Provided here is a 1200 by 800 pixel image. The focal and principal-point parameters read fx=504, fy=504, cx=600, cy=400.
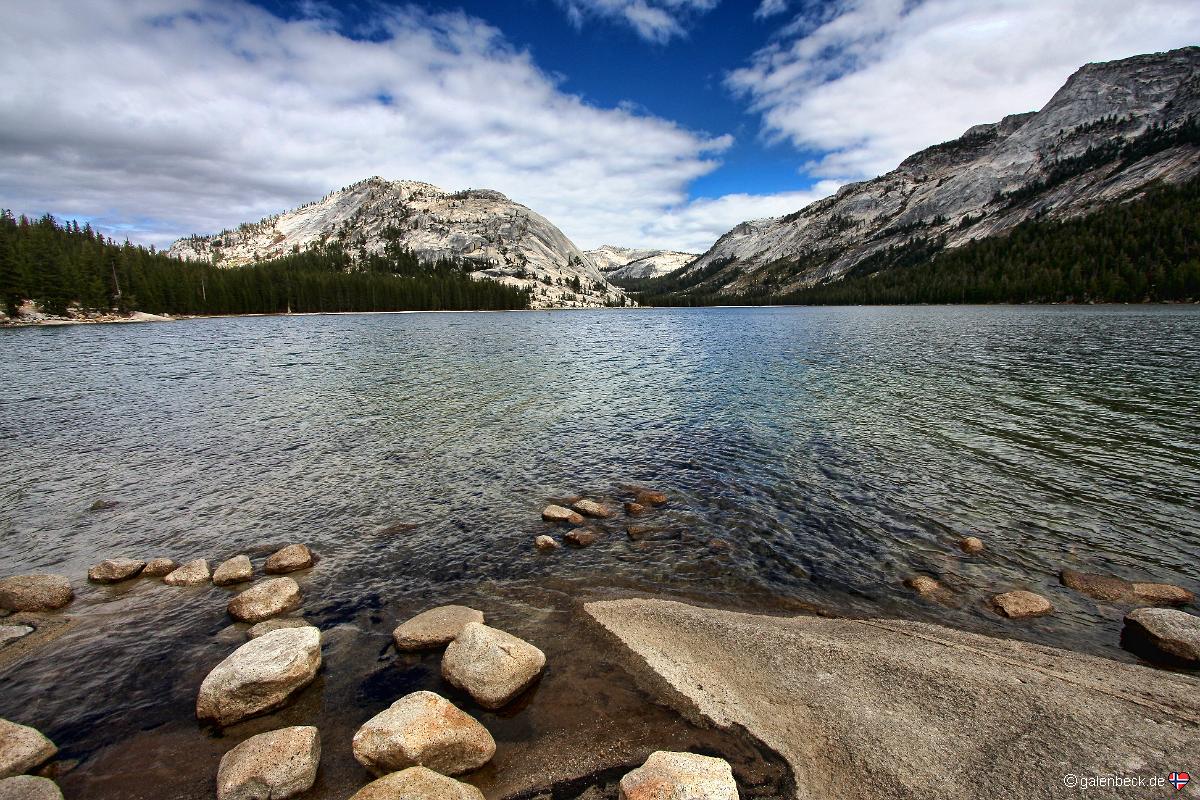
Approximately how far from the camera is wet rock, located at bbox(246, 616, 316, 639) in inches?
520

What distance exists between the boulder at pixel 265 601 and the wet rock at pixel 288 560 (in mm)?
1399

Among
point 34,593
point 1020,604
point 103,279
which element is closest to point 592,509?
point 1020,604

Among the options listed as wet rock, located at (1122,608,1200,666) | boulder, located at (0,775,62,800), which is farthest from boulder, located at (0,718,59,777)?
wet rock, located at (1122,608,1200,666)

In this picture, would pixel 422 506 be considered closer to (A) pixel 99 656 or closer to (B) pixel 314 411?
(A) pixel 99 656

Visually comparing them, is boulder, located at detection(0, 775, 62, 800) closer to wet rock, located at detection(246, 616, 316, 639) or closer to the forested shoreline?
wet rock, located at detection(246, 616, 316, 639)

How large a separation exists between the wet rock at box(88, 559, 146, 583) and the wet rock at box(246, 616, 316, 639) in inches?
243

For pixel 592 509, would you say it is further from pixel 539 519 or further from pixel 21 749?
pixel 21 749

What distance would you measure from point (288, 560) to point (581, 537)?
9.75 m

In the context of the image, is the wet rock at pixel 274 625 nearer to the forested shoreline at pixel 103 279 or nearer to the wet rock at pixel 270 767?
the wet rock at pixel 270 767

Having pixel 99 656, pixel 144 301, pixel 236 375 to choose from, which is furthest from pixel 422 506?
pixel 144 301

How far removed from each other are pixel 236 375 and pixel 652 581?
57479 mm

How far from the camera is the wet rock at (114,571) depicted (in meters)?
15.9

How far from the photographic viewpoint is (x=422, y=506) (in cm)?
2145

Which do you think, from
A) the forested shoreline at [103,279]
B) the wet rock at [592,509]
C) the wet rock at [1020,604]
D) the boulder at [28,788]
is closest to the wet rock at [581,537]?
the wet rock at [592,509]
